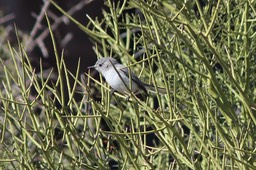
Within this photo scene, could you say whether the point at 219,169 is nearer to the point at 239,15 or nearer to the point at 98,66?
the point at 239,15

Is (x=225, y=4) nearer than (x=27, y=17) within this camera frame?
Yes

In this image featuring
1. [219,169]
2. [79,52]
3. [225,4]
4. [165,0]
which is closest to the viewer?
[219,169]

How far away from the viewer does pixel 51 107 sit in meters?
2.64

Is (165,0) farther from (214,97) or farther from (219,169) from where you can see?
(219,169)

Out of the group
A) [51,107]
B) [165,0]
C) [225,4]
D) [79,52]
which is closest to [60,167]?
[51,107]

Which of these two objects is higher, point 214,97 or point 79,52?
point 214,97

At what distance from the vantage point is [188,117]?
127 inches

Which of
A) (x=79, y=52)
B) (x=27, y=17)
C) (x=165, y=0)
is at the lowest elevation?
(x=79, y=52)

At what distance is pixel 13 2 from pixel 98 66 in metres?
4.43

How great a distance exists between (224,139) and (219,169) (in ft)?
0.38

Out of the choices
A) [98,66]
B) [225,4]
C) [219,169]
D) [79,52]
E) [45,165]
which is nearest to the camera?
[219,169]

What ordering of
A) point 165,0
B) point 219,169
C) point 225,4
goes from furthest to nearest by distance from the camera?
point 225,4
point 165,0
point 219,169

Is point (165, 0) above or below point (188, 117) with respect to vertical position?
above

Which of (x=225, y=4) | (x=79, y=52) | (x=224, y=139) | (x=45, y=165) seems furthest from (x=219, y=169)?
(x=79, y=52)
